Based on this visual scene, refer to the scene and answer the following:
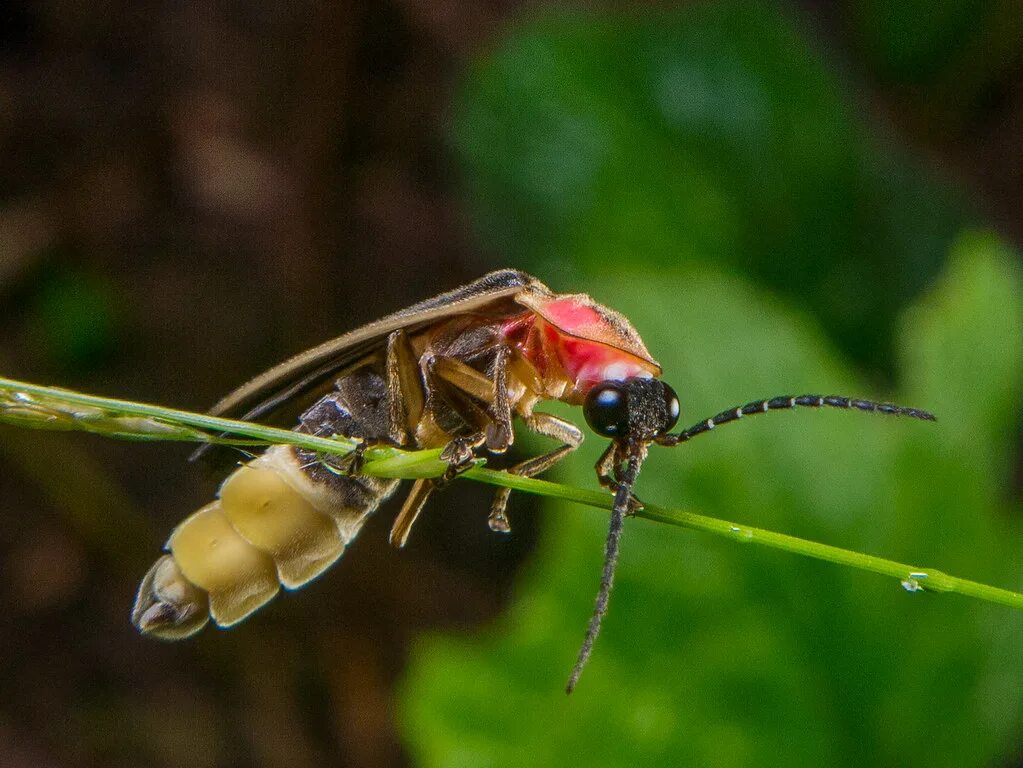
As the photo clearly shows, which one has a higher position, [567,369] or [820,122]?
[820,122]

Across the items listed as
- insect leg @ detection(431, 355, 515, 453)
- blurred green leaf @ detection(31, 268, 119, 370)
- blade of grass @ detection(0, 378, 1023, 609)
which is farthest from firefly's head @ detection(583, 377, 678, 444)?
blurred green leaf @ detection(31, 268, 119, 370)

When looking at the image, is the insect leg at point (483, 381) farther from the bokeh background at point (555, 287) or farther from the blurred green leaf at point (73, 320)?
the blurred green leaf at point (73, 320)

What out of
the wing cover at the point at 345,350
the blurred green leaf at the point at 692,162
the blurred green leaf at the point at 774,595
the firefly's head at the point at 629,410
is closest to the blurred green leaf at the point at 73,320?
the blurred green leaf at the point at 692,162

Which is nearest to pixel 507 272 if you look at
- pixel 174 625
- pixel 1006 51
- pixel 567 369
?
pixel 567 369

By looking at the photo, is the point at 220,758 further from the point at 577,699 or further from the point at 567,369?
the point at 567,369

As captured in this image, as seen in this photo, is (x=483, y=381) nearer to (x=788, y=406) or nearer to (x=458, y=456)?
(x=458, y=456)
